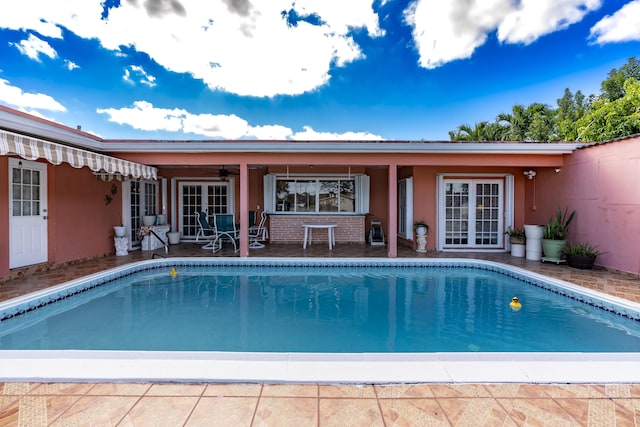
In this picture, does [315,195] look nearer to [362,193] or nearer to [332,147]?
[362,193]

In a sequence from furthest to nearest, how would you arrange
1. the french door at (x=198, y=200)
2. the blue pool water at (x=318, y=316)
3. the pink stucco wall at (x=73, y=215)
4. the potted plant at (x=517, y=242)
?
the french door at (x=198, y=200) < the potted plant at (x=517, y=242) < the pink stucco wall at (x=73, y=215) < the blue pool water at (x=318, y=316)

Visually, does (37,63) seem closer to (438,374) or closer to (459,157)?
(459,157)

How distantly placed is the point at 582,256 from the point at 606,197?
1.47 m

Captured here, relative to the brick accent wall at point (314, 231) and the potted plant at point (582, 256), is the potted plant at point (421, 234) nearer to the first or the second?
the brick accent wall at point (314, 231)

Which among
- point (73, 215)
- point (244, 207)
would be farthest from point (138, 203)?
point (244, 207)

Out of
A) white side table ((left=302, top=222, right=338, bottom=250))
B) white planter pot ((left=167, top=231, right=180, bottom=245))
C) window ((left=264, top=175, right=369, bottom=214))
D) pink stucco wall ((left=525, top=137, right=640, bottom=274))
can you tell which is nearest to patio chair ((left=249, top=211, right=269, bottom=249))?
window ((left=264, top=175, right=369, bottom=214))

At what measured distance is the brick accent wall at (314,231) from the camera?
11320mm

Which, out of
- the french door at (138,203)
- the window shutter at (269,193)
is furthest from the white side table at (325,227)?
the french door at (138,203)

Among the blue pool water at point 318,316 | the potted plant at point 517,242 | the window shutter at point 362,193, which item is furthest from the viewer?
the window shutter at point 362,193

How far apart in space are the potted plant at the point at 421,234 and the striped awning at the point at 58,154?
25.8 ft

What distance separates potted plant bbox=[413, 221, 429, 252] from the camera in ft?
30.8

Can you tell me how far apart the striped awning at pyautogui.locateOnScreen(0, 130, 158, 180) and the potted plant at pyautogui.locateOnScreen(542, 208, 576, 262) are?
10.5 m

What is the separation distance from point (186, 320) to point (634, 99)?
18.3m

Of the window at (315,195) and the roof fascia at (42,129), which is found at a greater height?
the roof fascia at (42,129)
